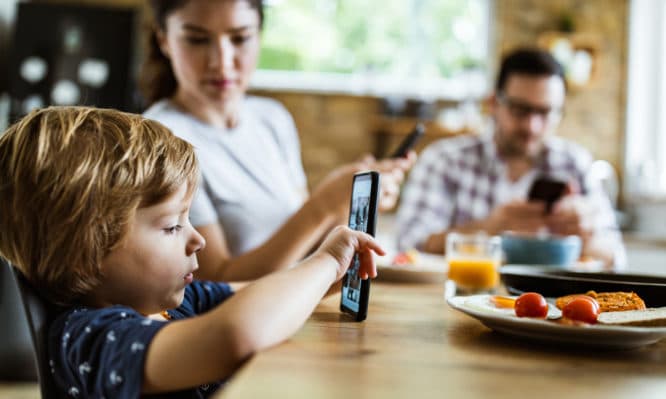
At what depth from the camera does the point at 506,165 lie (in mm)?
2715

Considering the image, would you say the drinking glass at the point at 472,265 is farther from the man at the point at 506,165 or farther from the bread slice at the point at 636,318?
the man at the point at 506,165

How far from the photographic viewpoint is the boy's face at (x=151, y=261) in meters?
0.76

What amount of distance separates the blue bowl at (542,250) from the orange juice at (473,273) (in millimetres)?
300

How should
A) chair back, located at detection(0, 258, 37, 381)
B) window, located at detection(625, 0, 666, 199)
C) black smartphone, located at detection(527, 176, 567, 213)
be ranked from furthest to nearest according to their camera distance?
window, located at detection(625, 0, 666, 199)
chair back, located at detection(0, 258, 37, 381)
black smartphone, located at detection(527, 176, 567, 213)

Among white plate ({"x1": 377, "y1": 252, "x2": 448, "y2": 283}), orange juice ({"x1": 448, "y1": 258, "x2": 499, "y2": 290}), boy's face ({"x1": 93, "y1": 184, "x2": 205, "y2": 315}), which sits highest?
boy's face ({"x1": 93, "y1": 184, "x2": 205, "y2": 315})

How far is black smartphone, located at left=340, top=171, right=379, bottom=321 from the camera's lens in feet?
2.68

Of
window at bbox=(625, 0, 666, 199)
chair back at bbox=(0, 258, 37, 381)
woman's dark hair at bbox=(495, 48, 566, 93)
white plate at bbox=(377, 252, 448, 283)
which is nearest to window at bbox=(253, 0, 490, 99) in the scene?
window at bbox=(625, 0, 666, 199)

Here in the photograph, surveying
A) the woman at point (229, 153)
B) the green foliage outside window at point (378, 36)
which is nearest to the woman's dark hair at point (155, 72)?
the woman at point (229, 153)

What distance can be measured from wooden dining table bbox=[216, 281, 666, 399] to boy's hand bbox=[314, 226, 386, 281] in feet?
0.23

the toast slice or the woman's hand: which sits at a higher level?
the woman's hand

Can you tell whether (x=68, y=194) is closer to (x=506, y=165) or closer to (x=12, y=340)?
(x=506, y=165)

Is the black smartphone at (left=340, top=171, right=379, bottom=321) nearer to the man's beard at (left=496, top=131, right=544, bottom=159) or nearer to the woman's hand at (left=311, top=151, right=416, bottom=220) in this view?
the woman's hand at (left=311, top=151, right=416, bottom=220)

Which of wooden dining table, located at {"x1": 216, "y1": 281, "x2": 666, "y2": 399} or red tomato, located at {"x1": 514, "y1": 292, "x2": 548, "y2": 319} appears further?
red tomato, located at {"x1": 514, "y1": 292, "x2": 548, "y2": 319}

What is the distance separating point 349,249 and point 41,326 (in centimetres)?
36
